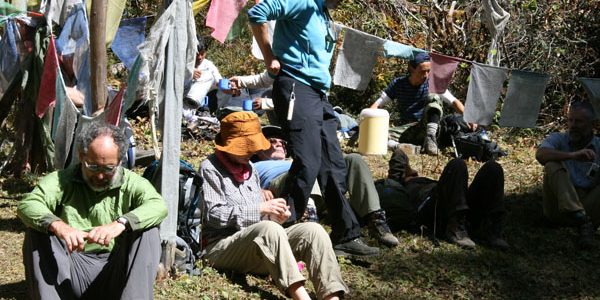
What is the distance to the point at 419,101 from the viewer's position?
348 inches

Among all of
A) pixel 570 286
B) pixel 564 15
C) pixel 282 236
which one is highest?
pixel 564 15

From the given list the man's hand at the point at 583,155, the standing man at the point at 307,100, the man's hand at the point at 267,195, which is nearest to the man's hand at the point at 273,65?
the standing man at the point at 307,100

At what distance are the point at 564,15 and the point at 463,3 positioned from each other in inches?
53.6

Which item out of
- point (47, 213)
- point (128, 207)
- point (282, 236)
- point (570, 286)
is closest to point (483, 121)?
point (570, 286)

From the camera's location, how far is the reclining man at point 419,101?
28.1ft

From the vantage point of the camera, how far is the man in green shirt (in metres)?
3.83

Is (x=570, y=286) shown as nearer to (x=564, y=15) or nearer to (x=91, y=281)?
(x=91, y=281)

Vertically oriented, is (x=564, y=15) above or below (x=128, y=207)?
above

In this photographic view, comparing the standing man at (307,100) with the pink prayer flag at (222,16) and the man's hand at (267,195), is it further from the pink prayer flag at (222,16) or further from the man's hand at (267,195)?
the pink prayer flag at (222,16)

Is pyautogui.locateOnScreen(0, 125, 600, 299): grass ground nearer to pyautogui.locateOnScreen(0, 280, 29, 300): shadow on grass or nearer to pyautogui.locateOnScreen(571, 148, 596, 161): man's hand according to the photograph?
pyautogui.locateOnScreen(0, 280, 29, 300): shadow on grass

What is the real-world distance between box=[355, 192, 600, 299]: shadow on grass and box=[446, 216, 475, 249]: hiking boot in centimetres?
5

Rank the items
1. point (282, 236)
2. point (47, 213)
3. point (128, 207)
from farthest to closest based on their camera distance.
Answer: point (282, 236)
point (128, 207)
point (47, 213)

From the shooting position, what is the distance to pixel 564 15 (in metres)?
10.3

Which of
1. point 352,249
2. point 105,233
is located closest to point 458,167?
point 352,249
